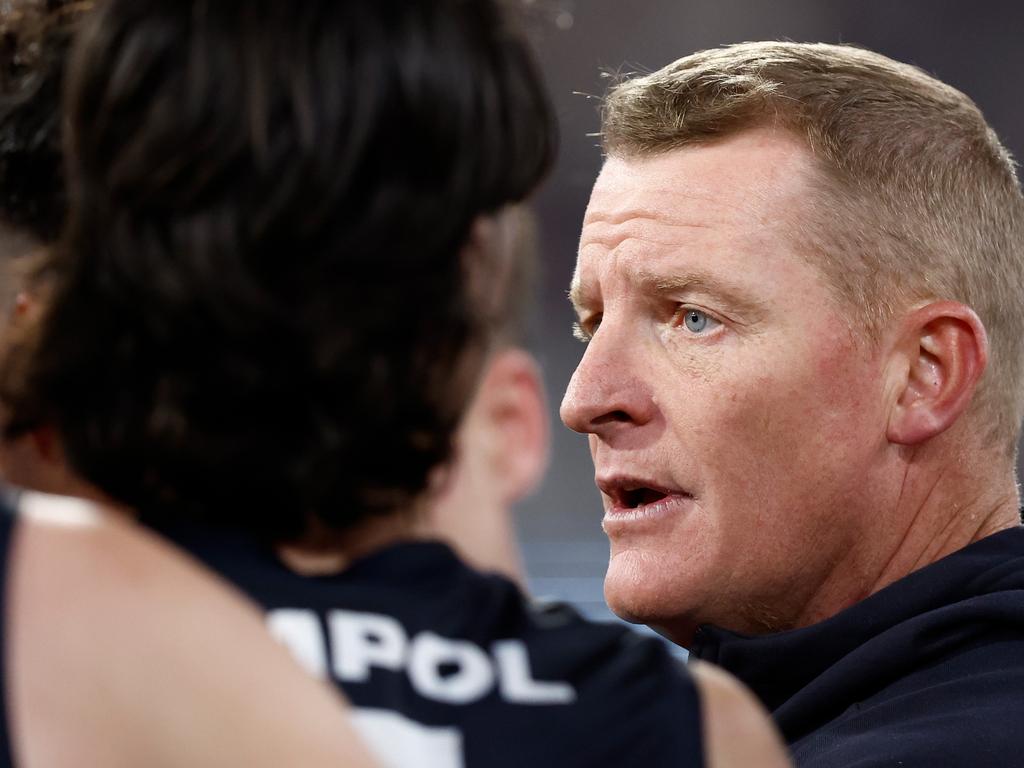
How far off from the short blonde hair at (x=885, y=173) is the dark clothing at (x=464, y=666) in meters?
1.14

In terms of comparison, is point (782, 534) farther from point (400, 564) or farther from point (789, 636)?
point (400, 564)

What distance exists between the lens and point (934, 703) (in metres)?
1.47

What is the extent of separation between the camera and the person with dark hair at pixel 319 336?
691 millimetres

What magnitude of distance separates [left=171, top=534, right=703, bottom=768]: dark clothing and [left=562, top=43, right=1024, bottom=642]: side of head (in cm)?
99

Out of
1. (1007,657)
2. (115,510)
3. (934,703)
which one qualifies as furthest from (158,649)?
(1007,657)

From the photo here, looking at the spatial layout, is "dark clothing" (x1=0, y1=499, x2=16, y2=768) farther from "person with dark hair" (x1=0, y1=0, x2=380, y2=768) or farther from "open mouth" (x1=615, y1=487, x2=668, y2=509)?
"open mouth" (x1=615, y1=487, x2=668, y2=509)

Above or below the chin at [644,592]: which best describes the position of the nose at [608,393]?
above

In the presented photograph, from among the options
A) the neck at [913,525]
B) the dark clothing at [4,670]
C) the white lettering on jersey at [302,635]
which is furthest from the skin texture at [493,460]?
the neck at [913,525]

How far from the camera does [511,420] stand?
0.79 meters

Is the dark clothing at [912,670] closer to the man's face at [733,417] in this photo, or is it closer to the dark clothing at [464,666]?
the man's face at [733,417]

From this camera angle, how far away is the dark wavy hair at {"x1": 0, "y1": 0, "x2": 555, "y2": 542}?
2.27ft

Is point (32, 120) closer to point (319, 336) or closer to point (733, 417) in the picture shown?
point (319, 336)

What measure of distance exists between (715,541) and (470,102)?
1104 mm

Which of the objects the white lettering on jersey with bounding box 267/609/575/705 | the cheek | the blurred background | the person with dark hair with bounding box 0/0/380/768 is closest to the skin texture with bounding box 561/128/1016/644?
the cheek
